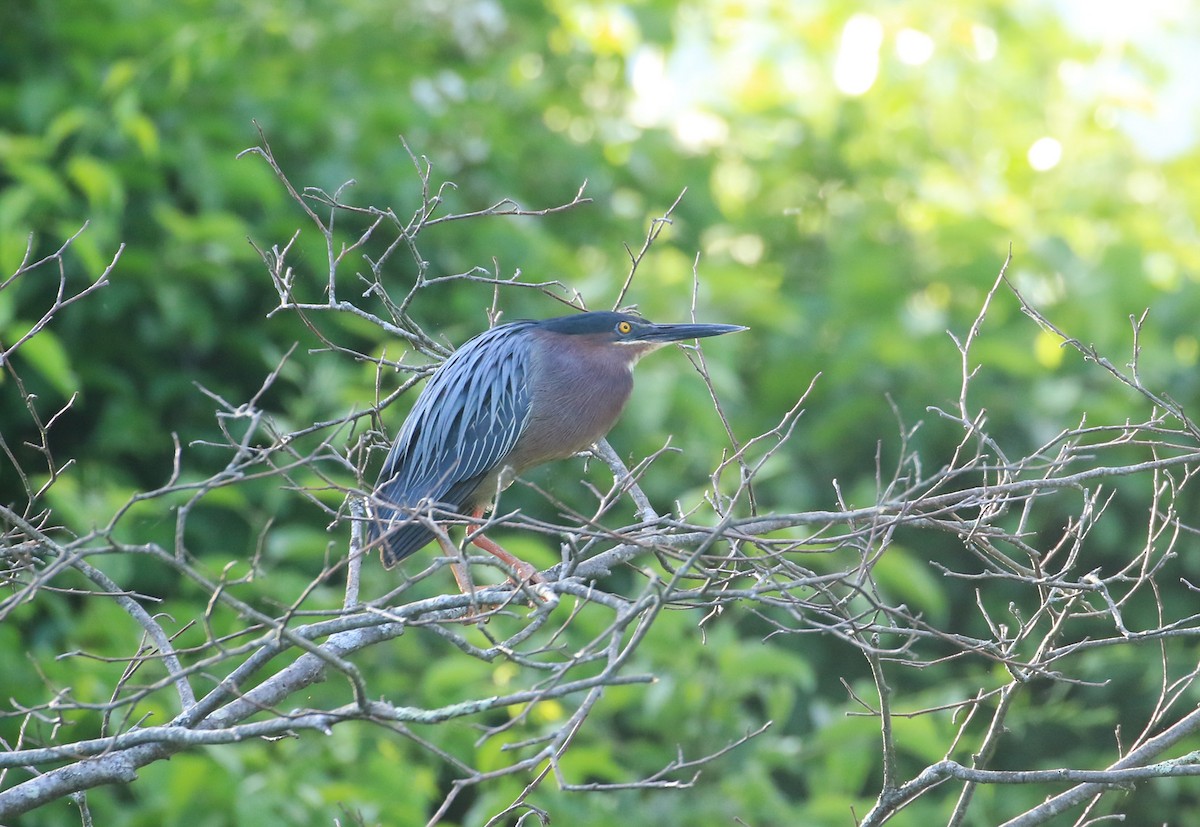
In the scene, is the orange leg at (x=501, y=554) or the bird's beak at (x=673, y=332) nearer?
the orange leg at (x=501, y=554)

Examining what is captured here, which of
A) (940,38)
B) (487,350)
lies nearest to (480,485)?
(487,350)

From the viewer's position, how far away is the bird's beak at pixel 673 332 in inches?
170

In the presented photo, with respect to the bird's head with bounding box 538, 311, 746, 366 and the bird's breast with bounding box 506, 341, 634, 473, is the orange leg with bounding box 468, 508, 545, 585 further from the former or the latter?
the bird's head with bounding box 538, 311, 746, 366

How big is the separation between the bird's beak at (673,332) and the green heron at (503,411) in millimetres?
11

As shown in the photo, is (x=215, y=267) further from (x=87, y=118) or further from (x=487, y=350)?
(x=487, y=350)

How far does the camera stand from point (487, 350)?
424cm

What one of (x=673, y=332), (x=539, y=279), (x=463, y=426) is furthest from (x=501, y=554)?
(x=539, y=279)

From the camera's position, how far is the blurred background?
4836 millimetres

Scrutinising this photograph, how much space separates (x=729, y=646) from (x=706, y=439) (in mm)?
1184

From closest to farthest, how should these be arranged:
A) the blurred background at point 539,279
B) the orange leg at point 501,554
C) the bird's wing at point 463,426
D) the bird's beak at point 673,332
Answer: the orange leg at point 501,554 < the bird's wing at point 463,426 < the bird's beak at point 673,332 < the blurred background at point 539,279

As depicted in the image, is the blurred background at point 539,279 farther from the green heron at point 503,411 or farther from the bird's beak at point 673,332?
the green heron at point 503,411

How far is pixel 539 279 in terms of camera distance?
566 cm

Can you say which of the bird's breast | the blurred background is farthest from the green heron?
the blurred background

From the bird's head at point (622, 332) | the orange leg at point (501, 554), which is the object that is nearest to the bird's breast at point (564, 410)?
the bird's head at point (622, 332)
